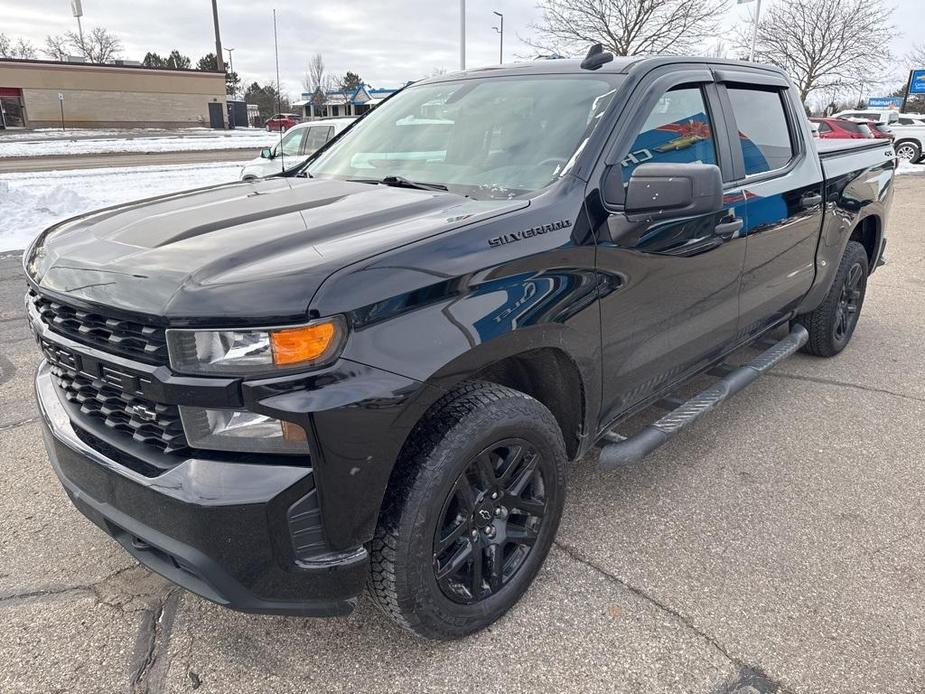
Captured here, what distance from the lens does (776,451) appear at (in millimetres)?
3590

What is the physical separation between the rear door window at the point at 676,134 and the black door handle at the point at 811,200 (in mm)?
935

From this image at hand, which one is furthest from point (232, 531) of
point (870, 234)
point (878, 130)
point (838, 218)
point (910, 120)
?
point (910, 120)

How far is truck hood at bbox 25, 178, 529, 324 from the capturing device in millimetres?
1739

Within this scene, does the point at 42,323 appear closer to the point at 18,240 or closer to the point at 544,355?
the point at 544,355

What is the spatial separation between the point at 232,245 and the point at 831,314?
4.09 meters

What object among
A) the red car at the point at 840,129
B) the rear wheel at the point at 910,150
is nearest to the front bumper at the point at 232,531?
the red car at the point at 840,129

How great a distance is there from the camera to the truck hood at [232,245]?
1739 mm

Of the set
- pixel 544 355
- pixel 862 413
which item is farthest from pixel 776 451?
pixel 544 355

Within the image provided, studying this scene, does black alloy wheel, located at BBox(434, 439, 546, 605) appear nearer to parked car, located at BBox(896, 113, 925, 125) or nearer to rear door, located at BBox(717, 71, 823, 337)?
rear door, located at BBox(717, 71, 823, 337)

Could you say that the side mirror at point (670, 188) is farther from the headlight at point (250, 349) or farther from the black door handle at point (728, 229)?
the headlight at point (250, 349)

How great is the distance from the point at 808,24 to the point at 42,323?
39.7m

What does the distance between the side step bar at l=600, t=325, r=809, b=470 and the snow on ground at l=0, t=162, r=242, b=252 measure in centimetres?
616

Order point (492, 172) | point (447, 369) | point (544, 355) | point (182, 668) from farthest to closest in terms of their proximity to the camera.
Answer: point (492, 172)
point (544, 355)
point (182, 668)
point (447, 369)

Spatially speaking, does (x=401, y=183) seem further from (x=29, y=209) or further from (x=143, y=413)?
(x=29, y=209)
